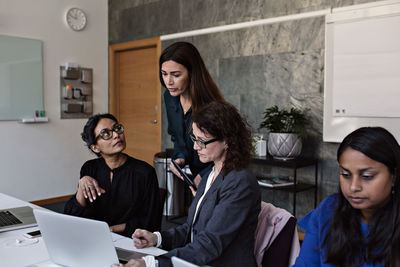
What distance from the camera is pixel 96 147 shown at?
214 centimetres

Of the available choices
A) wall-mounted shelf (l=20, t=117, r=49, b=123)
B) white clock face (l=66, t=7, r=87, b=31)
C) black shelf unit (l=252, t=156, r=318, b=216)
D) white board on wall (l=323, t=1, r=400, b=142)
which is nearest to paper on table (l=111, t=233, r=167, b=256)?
black shelf unit (l=252, t=156, r=318, b=216)

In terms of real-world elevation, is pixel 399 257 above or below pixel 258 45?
below

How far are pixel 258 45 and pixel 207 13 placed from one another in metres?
0.85

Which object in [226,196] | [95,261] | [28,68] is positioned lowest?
[95,261]

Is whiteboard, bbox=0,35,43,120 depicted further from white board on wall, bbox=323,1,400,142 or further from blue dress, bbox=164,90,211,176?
white board on wall, bbox=323,1,400,142

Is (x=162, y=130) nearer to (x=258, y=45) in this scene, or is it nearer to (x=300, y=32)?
(x=258, y=45)

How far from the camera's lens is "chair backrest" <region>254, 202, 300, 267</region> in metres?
1.50

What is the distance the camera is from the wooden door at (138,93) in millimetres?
5242

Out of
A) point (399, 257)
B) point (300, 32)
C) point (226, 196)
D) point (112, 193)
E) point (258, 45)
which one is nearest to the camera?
point (399, 257)

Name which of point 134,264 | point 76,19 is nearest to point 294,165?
point 134,264

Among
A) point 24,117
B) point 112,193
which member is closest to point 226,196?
point 112,193

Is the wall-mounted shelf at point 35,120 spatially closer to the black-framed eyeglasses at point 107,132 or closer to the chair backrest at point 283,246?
the black-framed eyeglasses at point 107,132

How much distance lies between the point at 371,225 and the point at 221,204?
1.75ft

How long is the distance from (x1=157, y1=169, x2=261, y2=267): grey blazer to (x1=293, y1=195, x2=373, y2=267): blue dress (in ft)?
0.80
